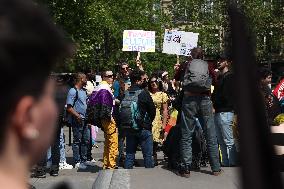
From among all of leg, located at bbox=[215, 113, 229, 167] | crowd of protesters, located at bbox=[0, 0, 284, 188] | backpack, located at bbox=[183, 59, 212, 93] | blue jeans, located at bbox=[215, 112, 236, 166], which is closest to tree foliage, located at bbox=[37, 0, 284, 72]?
crowd of protesters, located at bbox=[0, 0, 284, 188]

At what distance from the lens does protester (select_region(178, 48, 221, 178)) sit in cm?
814

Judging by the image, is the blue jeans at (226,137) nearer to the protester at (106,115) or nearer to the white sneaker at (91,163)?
the protester at (106,115)

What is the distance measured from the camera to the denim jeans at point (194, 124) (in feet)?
27.5

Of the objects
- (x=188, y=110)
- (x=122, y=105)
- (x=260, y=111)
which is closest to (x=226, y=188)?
(x=188, y=110)

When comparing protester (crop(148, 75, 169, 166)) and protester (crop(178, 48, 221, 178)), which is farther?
protester (crop(148, 75, 169, 166))

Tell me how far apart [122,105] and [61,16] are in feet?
72.6

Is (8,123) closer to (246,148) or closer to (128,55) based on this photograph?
(246,148)

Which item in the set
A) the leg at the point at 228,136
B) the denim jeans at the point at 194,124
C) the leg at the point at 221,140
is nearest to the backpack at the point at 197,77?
the denim jeans at the point at 194,124

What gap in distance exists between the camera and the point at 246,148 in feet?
3.46

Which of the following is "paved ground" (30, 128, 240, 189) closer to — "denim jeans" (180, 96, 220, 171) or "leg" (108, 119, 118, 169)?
"denim jeans" (180, 96, 220, 171)

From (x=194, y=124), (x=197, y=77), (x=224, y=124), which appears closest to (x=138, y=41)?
(x=224, y=124)

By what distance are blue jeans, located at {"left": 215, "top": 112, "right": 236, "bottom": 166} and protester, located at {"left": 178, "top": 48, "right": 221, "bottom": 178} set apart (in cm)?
74

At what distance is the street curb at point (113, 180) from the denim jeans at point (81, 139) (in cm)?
270

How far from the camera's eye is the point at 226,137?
947cm
